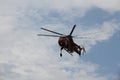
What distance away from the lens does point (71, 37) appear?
75562 mm

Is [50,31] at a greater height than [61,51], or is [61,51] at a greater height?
[50,31]

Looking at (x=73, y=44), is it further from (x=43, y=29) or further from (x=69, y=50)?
(x=43, y=29)

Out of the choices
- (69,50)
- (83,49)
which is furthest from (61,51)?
(83,49)

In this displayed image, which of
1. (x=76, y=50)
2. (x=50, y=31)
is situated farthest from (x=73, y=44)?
(x=50, y=31)

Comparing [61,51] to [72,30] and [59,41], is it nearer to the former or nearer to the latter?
[59,41]

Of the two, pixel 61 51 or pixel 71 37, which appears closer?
pixel 61 51

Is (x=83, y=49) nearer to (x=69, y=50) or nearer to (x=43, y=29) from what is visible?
(x=69, y=50)

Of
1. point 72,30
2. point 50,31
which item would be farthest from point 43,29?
point 72,30

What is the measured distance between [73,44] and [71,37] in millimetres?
2029

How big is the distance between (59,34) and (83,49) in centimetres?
656

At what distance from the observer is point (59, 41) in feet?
236

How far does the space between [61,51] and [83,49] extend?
24.2 ft

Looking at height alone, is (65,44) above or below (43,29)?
below

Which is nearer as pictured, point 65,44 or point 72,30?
point 65,44
